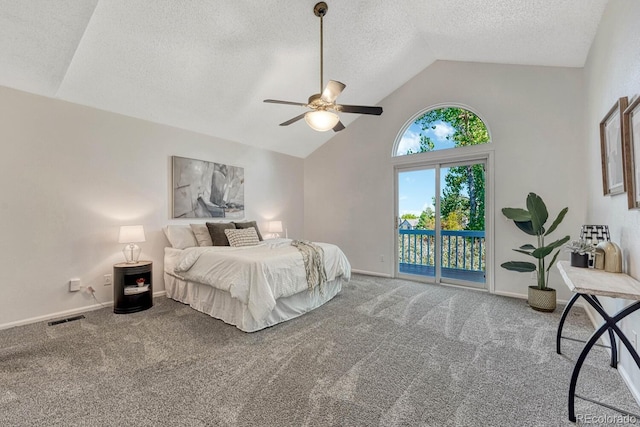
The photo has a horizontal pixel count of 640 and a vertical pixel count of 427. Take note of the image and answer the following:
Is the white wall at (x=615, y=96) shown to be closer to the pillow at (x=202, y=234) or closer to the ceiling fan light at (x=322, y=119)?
the ceiling fan light at (x=322, y=119)

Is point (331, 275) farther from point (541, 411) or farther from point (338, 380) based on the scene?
point (541, 411)

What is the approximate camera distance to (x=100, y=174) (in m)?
3.44

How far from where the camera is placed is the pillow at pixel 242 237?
12.8 ft

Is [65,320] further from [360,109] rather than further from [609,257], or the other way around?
[609,257]

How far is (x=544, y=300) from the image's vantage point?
3.24 meters

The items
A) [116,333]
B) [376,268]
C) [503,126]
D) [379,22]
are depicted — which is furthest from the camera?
[376,268]

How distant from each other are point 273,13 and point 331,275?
3.11m

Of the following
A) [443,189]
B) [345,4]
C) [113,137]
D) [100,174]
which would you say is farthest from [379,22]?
[100,174]

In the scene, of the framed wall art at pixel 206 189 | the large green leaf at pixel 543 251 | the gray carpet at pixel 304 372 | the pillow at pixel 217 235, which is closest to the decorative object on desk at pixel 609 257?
the gray carpet at pixel 304 372

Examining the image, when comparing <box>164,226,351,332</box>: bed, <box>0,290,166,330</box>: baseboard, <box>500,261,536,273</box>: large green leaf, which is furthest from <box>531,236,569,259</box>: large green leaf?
<box>0,290,166,330</box>: baseboard

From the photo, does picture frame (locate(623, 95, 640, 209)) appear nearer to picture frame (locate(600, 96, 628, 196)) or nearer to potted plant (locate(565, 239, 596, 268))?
picture frame (locate(600, 96, 628, 196))

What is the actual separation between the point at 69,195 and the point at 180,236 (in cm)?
129

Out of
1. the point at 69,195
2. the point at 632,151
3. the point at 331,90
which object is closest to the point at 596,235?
the point at 632,151

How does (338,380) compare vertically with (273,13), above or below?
below
